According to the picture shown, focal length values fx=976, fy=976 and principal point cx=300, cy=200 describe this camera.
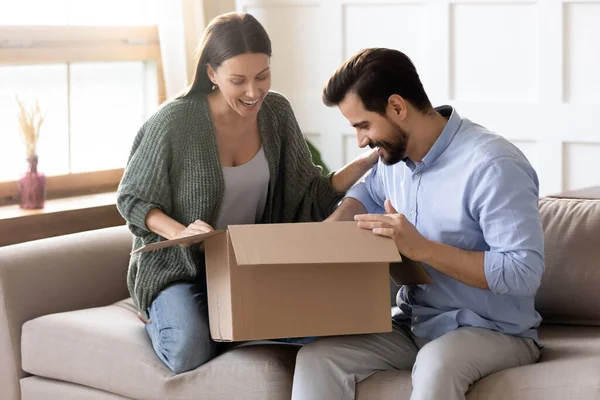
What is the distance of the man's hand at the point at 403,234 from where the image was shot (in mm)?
2008

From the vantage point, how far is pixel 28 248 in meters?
2.73

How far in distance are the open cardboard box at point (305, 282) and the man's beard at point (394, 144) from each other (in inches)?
8.0

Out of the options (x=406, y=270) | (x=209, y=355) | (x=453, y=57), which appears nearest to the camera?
(x=406, y=270)

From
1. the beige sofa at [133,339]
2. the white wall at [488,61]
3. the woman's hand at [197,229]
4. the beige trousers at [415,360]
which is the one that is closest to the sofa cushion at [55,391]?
the beige sofa at [133,339]

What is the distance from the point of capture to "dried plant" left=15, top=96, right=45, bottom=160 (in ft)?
11.4

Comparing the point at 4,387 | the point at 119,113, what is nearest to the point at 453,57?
the point at 119,113

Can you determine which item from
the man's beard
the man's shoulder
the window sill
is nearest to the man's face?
the man's beard

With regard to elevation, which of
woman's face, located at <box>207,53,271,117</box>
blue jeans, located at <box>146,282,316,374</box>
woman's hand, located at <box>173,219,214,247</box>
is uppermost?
woman's face, located at <box>207,53,271,117</box>

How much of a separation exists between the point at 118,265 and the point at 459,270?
1.20 metres

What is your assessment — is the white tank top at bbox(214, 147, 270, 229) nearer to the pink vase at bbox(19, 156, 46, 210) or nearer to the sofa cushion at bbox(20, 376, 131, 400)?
the sofa cushion at bbox(20, 376, 131, 400)

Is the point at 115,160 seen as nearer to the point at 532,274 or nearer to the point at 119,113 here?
the point at 119,113

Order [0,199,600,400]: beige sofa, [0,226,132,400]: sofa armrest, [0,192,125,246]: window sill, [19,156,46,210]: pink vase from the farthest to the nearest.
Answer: [19,156,46,210]: pink vase < [0,192,125,246]: window sill < [0,226,132,400]: sofa armrest < [0,199,600,400]: beige sofa

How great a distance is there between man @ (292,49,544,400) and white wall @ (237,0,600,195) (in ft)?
Answer: 5.22

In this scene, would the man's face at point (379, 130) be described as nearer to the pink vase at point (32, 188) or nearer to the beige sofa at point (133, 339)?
the beige sofa at point (133, 339)
